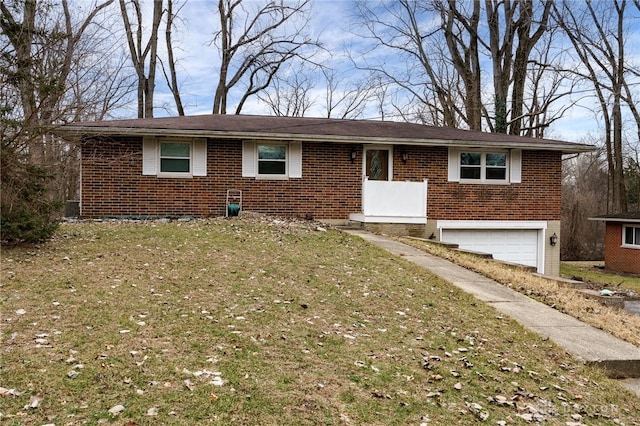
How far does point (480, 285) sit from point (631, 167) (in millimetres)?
35452

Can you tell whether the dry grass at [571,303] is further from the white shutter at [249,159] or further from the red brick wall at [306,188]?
the white shutter at [249,159]

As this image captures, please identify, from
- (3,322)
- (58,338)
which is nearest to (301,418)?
(58,338)

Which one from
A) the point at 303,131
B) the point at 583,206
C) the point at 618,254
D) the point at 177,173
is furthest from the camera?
the point at 583,206

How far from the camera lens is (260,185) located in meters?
14.0

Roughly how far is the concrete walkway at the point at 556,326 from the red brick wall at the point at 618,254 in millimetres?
20202

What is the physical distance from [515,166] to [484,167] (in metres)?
0.96

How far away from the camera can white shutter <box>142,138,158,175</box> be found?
1344 centimetres

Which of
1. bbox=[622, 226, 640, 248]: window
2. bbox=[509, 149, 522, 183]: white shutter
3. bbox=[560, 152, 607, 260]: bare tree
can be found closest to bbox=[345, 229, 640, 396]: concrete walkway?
bbox=[509, 149, 522, 183]: white shutter

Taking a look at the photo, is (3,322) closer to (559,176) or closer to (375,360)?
(375,360)

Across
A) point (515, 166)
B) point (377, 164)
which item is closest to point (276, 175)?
point (377, 164)

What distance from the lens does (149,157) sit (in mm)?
13461

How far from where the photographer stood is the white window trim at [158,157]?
44.1 ft

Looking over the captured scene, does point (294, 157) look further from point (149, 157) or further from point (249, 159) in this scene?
point (149, 157)

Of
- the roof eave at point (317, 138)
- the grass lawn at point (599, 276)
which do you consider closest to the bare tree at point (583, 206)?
the grass lawn at point (599, 276)
